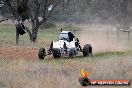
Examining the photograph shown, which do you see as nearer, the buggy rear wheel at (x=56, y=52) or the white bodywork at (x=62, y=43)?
the buggy rear wheel at (x=56, y=52)

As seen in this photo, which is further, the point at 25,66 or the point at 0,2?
the point at 0,2

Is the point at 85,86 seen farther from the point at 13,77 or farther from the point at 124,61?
the point at 124,61

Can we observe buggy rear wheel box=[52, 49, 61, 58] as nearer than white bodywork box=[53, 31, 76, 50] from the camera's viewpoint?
Yes

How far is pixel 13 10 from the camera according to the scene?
39781 mm

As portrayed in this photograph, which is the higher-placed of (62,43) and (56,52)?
(62,43)

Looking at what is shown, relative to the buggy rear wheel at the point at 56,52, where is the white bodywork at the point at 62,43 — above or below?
above

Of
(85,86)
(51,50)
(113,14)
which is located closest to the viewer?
(85,86)

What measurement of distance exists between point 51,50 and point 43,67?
21.5 feet

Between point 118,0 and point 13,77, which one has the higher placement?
point 118,0

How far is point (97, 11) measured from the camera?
85750mm

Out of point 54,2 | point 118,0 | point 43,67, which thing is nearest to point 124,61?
point 43,67

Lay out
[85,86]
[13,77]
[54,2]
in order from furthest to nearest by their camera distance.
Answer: [54,2], [13,77], [85,86]

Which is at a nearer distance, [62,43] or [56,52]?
[56,52]

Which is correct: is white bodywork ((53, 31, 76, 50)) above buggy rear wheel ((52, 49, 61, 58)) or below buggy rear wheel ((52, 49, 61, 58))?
above
